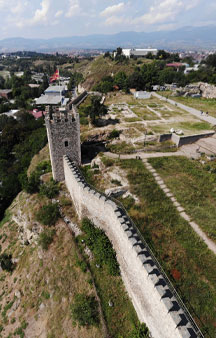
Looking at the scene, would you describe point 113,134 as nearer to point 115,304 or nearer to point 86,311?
point 115,304

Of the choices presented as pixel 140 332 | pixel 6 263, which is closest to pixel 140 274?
pixel 140 332

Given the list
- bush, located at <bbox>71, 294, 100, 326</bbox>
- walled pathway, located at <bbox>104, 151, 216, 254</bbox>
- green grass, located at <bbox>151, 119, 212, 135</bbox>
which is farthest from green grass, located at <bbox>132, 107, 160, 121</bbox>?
bush, located at <bbox>71, 294, 100, 326</bbox>

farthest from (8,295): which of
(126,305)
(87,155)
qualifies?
(87,155)

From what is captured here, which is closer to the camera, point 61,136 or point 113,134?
point 61,136

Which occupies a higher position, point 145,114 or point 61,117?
point 61,117

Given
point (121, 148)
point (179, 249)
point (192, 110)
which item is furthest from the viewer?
point (192, 110)

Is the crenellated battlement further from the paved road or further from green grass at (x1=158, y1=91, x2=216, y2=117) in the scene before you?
green grass at (x1=158, y1=91, x2=216, y2=117)

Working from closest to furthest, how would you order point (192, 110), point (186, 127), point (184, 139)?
point (184, 139)
point (186, 127)
point (192, 110)
